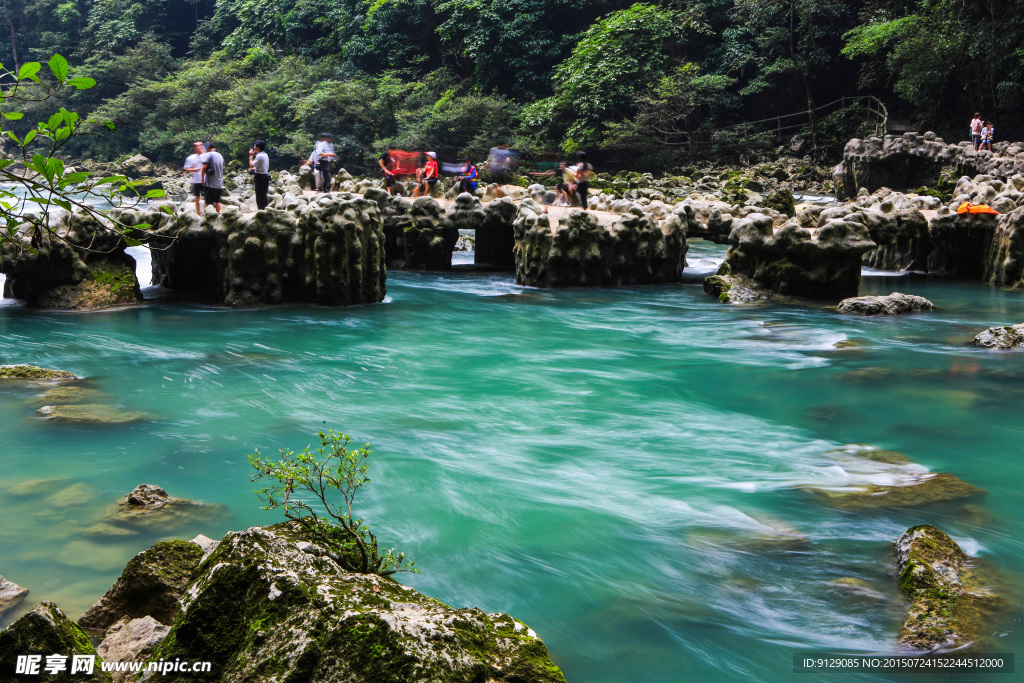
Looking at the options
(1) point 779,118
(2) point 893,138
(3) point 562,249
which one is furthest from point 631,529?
(1) point 779,118

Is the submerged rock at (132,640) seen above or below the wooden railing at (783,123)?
below

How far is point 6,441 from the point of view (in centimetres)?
692

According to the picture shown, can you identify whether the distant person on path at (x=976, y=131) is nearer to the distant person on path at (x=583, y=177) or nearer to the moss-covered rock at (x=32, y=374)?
the distant person on path at (x=583, y=177)

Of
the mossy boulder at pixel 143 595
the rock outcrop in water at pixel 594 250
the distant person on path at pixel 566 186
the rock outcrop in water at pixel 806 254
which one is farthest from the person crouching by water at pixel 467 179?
the mossy boulder at pixel 143 595

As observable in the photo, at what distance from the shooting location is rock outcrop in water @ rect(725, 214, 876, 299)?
44.1 ft

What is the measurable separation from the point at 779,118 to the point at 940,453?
30493 mm

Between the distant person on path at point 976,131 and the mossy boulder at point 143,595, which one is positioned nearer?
the mossy boulder at point 143,595

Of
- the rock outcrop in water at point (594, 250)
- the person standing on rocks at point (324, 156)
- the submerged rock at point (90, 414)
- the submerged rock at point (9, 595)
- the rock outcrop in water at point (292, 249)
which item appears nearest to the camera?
the submerged rock at point (9, 595)

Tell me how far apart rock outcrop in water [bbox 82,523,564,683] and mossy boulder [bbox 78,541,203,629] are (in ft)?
2.96

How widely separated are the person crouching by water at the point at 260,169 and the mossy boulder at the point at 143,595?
35.1 ft

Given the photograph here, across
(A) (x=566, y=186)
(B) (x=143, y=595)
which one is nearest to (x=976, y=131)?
(A) (x=566, y=186)

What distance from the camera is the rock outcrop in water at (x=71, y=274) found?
12.4 m

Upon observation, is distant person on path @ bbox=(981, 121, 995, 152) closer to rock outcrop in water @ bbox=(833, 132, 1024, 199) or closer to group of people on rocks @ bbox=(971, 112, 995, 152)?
group of people on rocks @ bbox=(971, 112, 995, 152)

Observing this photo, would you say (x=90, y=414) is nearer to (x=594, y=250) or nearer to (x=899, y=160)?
(x=594, y=250)
